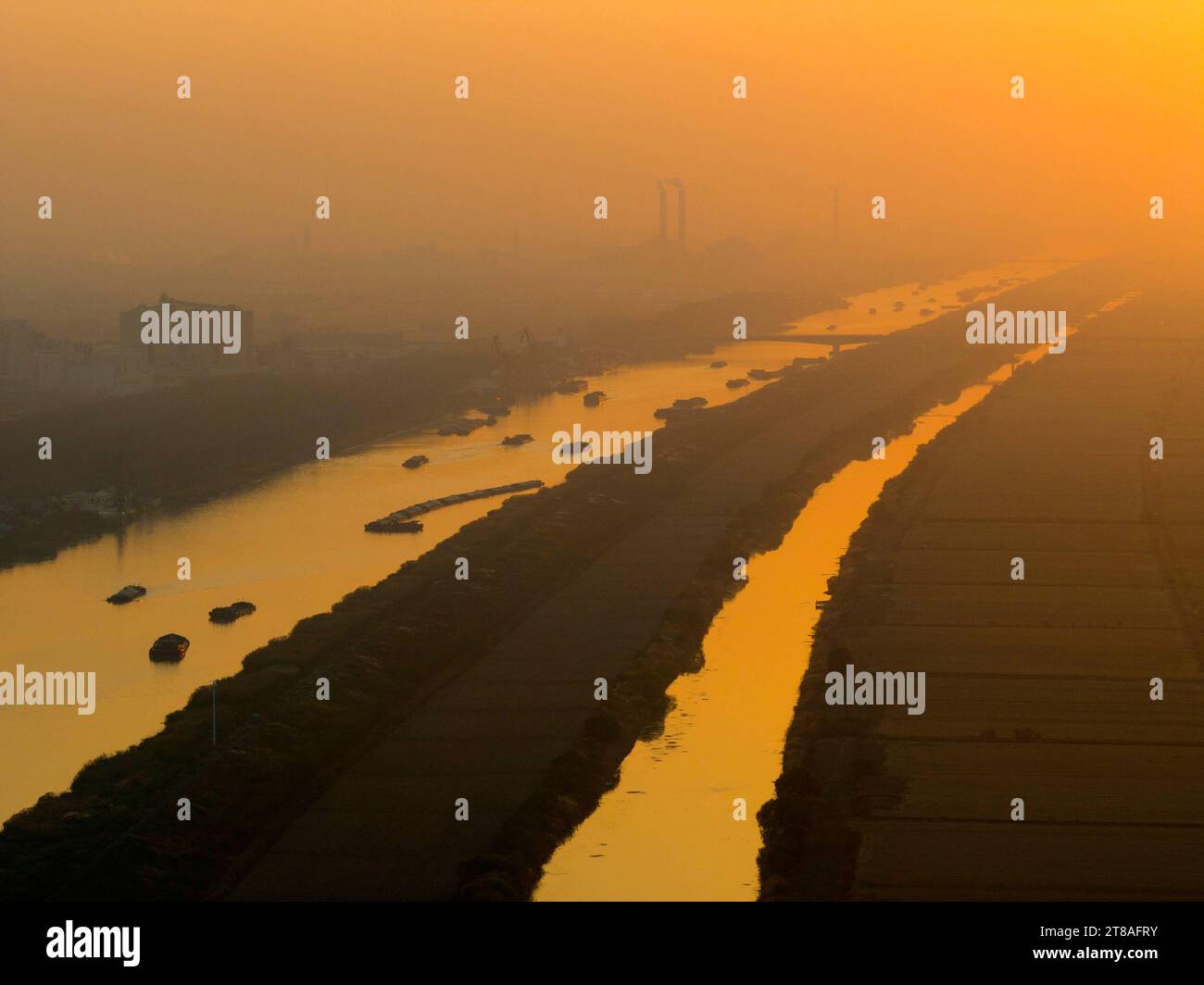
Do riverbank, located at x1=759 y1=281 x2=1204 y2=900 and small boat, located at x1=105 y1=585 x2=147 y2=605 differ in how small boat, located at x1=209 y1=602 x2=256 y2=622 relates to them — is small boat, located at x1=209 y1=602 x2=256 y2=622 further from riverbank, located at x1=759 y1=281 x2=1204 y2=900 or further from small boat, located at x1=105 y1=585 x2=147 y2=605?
riverbank, located at x1=759 y1=281 x2=1204 y2=900

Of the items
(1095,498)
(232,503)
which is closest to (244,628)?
(232,503)

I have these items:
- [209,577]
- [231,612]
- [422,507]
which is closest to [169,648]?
[231,612]

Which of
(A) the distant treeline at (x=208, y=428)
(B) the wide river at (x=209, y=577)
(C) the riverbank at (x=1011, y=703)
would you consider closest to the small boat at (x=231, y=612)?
(B) the wide river at (x=209, y=577)

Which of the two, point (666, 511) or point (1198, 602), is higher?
point (666, 511)

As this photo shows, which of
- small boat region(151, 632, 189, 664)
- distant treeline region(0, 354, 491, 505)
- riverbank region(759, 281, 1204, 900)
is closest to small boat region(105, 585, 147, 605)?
small boat region(151, 632, 189, 664)

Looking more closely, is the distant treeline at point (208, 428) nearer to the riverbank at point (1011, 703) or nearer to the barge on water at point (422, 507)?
the barge on water at point (422, 507)

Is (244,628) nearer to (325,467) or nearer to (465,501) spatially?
(465,501)

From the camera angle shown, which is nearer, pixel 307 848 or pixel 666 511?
pixel 307 848
